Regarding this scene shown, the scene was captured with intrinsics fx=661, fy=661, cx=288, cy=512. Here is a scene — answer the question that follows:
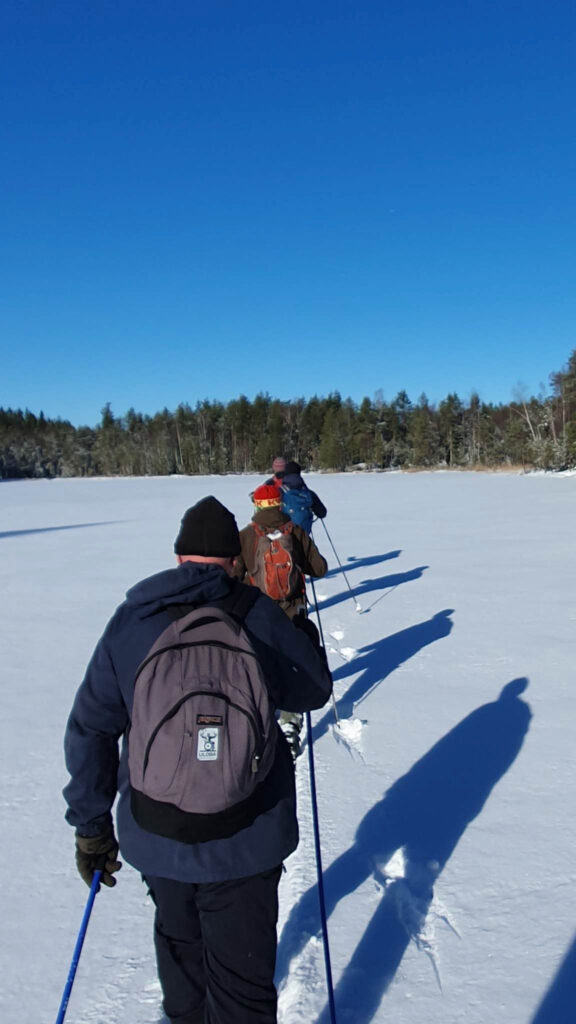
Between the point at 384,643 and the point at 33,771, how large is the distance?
3.68 metres

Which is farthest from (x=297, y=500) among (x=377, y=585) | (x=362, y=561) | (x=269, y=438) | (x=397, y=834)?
(x=269, y=438)

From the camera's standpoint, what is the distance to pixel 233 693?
1511 mm

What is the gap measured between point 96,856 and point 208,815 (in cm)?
60

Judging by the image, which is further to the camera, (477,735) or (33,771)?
(477,735)

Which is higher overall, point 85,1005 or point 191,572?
point 191,572

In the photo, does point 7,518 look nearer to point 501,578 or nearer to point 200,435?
point 501,578

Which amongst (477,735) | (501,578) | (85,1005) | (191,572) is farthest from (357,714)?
(501,578)

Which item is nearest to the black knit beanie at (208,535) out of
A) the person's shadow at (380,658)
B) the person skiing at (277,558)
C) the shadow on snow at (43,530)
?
the person skiing at (277,558)

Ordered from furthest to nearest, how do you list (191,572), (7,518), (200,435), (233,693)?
(200,435) < (7,518) < (191,572) < (233,693)

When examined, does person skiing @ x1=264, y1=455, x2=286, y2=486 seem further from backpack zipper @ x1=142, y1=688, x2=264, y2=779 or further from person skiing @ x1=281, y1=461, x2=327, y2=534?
backpack zipper @ x1=142, y1=688, x2=264, y2=779

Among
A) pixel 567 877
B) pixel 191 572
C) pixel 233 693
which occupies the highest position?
pixel 191 572

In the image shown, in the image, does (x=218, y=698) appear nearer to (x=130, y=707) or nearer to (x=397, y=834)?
(x=130, y=707)

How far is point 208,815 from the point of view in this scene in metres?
1.53

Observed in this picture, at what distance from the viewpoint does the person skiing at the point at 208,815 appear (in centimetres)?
Result: 160
